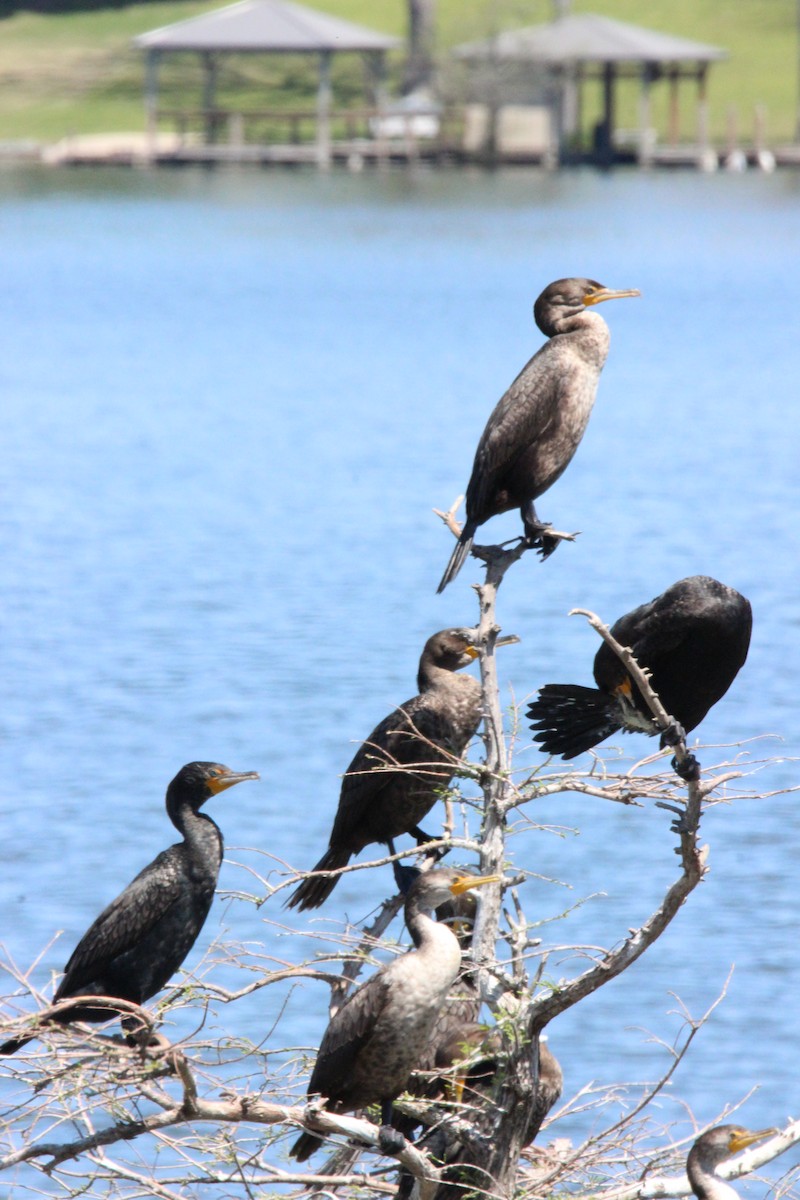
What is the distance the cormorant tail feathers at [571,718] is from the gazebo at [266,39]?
161 feet

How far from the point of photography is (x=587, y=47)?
171 feet

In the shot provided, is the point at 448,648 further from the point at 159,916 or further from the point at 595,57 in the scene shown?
the point at 595,57

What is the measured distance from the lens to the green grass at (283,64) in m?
60.9

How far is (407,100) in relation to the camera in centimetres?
5744

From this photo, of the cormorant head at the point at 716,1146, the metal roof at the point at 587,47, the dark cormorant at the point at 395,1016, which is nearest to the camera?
the dark cormorant at the point at 395,1016

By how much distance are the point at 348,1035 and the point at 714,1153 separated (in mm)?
896

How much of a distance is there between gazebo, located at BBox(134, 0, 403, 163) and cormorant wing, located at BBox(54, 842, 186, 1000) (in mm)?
48700

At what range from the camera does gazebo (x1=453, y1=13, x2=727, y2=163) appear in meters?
51.9

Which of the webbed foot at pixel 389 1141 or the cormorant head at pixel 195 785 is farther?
the cormorant head at pixel 195 785

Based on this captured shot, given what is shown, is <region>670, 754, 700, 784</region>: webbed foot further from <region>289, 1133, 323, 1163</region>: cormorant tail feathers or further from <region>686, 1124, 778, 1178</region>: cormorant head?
<region>289, 1133, 323, 1163</region>: cormorant tail feathers

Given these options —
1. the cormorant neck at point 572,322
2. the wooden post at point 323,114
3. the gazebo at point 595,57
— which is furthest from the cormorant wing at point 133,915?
the wooden post at point 323,114

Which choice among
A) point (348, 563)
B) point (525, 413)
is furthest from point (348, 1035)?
point (348, 563)

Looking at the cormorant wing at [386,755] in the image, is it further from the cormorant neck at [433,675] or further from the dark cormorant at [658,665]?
the dark cormorant at [658,665]

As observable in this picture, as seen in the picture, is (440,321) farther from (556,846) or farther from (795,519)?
(556,846)
